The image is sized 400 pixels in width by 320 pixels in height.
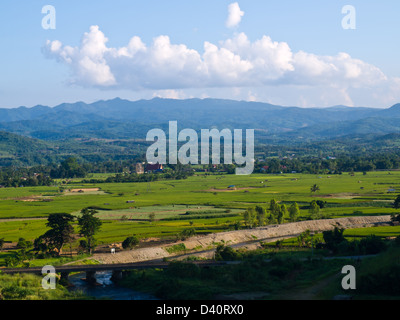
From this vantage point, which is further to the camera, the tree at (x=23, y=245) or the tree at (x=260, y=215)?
the tree at (x=260, y=215)

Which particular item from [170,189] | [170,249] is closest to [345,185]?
[170,189]

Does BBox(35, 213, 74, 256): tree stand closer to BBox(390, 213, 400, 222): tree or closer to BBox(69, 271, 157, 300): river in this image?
BBox(69, 271, 157, 300): river

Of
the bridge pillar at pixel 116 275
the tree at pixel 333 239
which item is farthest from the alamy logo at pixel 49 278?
the tree at pixel 333 239

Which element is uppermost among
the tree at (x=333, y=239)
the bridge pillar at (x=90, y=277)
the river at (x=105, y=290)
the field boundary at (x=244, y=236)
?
the tree at (x=333, y=239)

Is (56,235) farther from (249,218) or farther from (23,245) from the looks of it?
(249,218)

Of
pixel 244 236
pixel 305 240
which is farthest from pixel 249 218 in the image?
pixel 305 240

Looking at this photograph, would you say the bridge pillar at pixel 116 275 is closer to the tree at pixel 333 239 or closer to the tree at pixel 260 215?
the tree at pixel 333 239

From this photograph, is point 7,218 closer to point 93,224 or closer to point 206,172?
point 93,224
